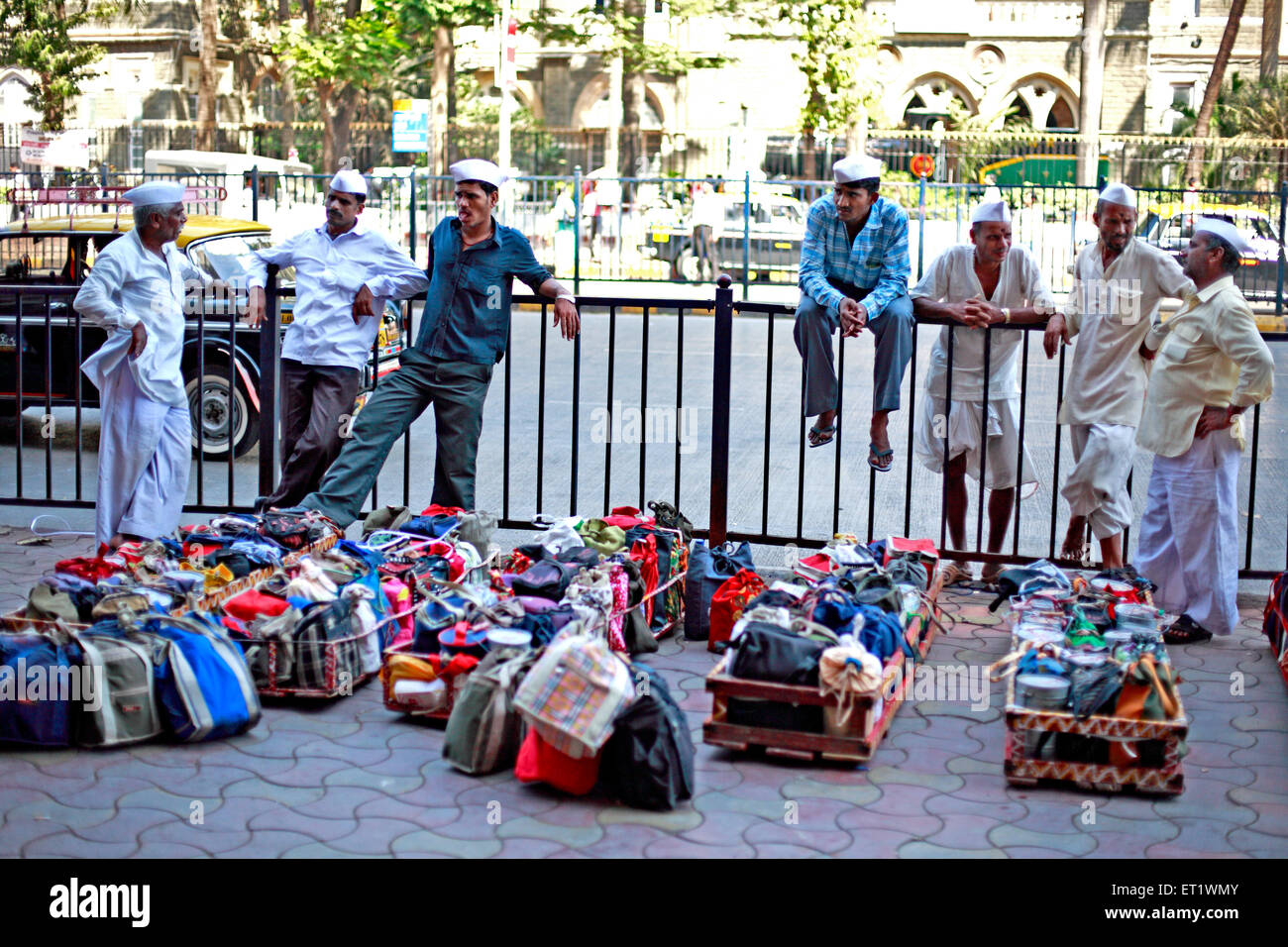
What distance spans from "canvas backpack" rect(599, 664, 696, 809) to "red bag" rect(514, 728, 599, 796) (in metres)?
0.05

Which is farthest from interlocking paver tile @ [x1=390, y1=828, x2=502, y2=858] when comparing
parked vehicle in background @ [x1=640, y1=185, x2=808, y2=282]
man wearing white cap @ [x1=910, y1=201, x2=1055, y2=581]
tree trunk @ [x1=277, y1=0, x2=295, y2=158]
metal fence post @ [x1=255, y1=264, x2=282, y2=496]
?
tree trunk @ [x1=277, y1=0, x2=295, y2=158]

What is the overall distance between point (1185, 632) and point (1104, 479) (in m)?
0.84

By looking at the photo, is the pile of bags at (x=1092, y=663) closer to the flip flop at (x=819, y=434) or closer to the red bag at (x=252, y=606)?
the flip flop at (x=819, y=434)

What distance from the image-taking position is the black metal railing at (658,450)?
7.55 m

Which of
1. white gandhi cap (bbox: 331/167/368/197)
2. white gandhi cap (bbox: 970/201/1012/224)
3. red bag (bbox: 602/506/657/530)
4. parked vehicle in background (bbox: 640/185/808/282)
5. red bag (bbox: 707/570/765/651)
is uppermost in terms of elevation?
parked vehicle in background (bbox: 640/185/808/282)

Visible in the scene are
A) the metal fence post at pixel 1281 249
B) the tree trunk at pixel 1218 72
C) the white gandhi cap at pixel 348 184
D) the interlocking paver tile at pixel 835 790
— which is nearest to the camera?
Result: the interlocking paver tile at pixel 835 790

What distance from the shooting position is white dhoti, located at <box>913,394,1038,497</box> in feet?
24.6

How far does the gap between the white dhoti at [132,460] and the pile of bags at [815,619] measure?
9.15ft

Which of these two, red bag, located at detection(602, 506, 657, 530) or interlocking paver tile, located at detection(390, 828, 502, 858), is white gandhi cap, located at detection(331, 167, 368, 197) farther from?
interlocking paver tile, located at detection(390, 828, 502, 858)

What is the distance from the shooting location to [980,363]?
7480 millimetres

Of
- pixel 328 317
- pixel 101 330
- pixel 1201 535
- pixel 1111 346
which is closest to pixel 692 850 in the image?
pixel 1201 535

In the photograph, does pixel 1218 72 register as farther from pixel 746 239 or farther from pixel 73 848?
pixel 73 848

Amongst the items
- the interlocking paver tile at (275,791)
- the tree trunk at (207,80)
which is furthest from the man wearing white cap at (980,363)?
the tree trunk at (207,80)

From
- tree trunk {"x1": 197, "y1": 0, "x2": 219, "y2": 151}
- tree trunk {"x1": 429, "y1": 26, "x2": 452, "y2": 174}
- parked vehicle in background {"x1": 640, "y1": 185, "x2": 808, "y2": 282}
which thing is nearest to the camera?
parked vehicle in background {"x1": 640, "y1": 185, "x2": 808, "y2": 282}
